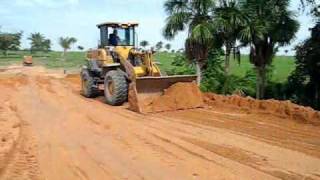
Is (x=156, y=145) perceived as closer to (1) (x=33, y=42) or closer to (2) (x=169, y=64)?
(2) (x=169, y=64)

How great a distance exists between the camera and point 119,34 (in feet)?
54.4

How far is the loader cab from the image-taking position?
16453mm

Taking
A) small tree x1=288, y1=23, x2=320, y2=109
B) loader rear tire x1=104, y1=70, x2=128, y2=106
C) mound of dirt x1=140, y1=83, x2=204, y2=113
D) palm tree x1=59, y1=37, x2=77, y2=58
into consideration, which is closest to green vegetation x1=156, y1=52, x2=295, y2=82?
loader rear tire x1=104, y1=70, x2=128, y2=106

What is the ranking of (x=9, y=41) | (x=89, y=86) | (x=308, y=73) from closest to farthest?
(x=89, y=86)
(x=308, y=73)
(x=9, y=41)

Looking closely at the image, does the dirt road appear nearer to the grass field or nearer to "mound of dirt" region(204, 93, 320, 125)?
"mound of dirt" region(204, 93, 320, 125)

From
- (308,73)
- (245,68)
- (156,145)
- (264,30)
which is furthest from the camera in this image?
(245,68)

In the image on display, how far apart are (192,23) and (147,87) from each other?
27.8ft

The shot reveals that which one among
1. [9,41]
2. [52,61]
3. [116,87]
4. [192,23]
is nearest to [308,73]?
[192,23]

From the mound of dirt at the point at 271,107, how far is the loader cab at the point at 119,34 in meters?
3.35

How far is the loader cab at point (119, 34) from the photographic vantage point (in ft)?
54.0

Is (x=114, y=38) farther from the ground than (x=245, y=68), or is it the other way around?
(x=114, y=38)

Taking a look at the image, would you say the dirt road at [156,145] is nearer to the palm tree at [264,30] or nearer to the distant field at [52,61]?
the palm tree at [264,30]

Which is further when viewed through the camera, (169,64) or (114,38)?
(169,64)

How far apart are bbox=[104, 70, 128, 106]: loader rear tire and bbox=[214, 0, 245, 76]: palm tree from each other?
810cm
